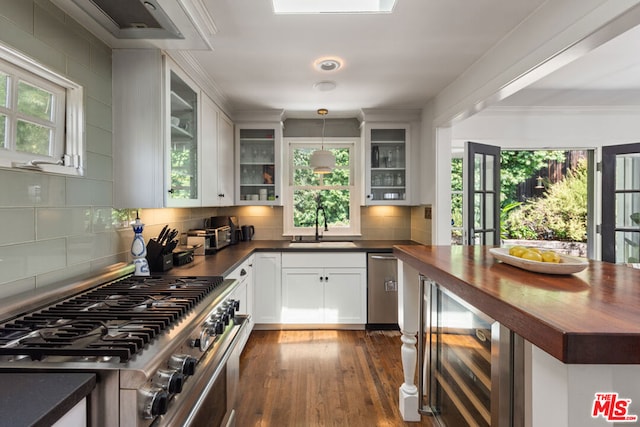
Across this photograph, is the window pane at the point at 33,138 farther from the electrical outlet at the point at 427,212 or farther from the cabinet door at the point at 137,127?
the electrical outlet at the point at 427,212

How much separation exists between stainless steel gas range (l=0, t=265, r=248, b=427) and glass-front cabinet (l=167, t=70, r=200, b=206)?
643 mm

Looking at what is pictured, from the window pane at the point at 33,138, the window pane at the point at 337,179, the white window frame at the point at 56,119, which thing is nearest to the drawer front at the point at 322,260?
the window pane at the point at 337,179

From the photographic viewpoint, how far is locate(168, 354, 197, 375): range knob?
1.02 metres

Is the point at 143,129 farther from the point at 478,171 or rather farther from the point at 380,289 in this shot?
the point at 478,171

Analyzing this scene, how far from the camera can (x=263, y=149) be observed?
370 cm

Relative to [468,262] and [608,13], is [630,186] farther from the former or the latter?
[468,262]

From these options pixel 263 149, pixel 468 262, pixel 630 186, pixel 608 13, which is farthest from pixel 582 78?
pixel 263 149

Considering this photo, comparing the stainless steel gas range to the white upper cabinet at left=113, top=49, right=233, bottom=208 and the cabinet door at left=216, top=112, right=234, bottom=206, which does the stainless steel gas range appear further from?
the cabinet door at left=216, top=112, right=234, bottom=206

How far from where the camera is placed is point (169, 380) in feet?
3.15

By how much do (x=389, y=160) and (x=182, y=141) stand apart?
7.53 feet

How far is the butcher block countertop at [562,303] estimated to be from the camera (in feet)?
2.14

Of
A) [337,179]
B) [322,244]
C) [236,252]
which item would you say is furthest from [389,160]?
[236,252]

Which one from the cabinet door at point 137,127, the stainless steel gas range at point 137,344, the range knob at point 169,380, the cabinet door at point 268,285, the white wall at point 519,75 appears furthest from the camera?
the cabinet door at point 268,285

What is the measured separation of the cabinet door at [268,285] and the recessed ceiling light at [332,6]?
225 centimetres
